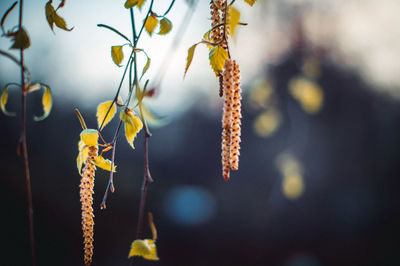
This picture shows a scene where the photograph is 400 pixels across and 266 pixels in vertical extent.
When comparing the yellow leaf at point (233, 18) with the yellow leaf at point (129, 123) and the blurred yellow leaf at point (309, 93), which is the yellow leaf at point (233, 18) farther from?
the blurred yellow leaf at point (309, 93)

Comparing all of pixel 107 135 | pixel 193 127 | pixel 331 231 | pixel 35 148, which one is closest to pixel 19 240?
pixel 35 148

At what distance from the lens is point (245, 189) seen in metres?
8.20

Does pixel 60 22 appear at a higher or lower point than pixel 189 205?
higher

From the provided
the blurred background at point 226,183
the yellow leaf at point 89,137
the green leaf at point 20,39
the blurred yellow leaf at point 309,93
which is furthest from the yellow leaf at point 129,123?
the blurred background at point 226,183

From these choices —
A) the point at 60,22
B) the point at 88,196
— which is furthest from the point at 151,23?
the point at 88,196

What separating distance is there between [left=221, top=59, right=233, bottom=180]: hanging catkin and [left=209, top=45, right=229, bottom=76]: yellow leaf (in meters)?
0.03

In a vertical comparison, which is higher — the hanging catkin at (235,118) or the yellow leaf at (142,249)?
the hanging catkin at (235,118)

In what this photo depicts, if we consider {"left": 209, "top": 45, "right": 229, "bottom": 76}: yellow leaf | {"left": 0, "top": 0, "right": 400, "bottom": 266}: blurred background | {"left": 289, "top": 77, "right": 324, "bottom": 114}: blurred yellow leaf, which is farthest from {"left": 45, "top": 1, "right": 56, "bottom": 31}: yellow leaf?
{"left": 0, "top": 0, "right": 400, "bottom": 266}: blurred background

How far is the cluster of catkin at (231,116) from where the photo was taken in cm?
51

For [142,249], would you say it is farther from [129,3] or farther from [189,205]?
[189,205]

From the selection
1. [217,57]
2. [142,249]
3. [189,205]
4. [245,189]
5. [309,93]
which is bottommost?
[189,205]

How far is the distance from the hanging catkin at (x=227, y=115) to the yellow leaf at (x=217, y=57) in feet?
0.10

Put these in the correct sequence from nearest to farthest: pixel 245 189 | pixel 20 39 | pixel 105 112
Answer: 1. pixel 20 39
2. pixel 105 112
3. pixel 245 189

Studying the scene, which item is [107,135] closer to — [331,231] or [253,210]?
[253,210]
